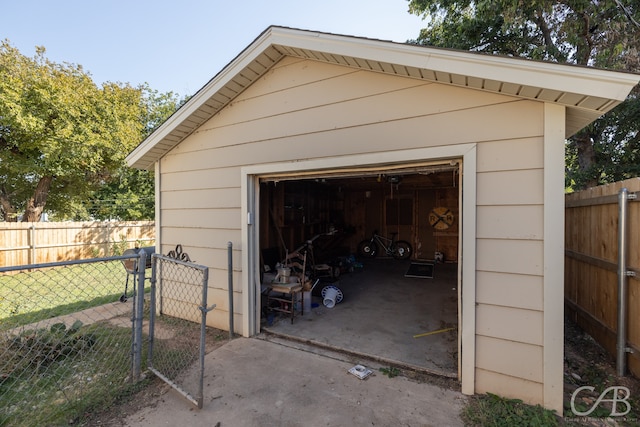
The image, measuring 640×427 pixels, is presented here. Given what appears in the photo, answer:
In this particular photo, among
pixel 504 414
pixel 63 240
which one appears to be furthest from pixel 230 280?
pixel 63 240

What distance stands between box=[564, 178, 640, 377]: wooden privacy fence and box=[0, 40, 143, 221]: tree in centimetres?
1369

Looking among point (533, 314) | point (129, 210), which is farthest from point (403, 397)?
point (129, 210)

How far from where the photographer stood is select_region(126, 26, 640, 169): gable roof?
185cm

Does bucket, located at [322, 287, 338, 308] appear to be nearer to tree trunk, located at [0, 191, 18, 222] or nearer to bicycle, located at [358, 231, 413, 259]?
bicycle, located at [358, 231, 413, 259]

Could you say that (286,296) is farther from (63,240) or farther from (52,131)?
(52,131)

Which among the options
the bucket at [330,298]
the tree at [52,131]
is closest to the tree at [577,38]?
the bucket at [330,298]

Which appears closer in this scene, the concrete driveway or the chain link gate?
the concrete driveway

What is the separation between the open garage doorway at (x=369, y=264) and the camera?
3137 mm

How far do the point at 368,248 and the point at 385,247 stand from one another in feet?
1.89

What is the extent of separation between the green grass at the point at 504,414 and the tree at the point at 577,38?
6107 millimetres

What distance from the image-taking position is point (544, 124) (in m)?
2.04

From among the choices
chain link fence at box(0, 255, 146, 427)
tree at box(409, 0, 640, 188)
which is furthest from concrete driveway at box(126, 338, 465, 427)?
tree at box(409, 0, 640, 188)

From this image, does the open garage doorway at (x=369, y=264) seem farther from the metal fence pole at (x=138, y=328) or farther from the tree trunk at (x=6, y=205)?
the tree trunk at (x=6, y=205)

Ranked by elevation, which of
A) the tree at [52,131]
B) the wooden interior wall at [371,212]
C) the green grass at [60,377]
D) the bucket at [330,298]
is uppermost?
the tree at [52,131]
